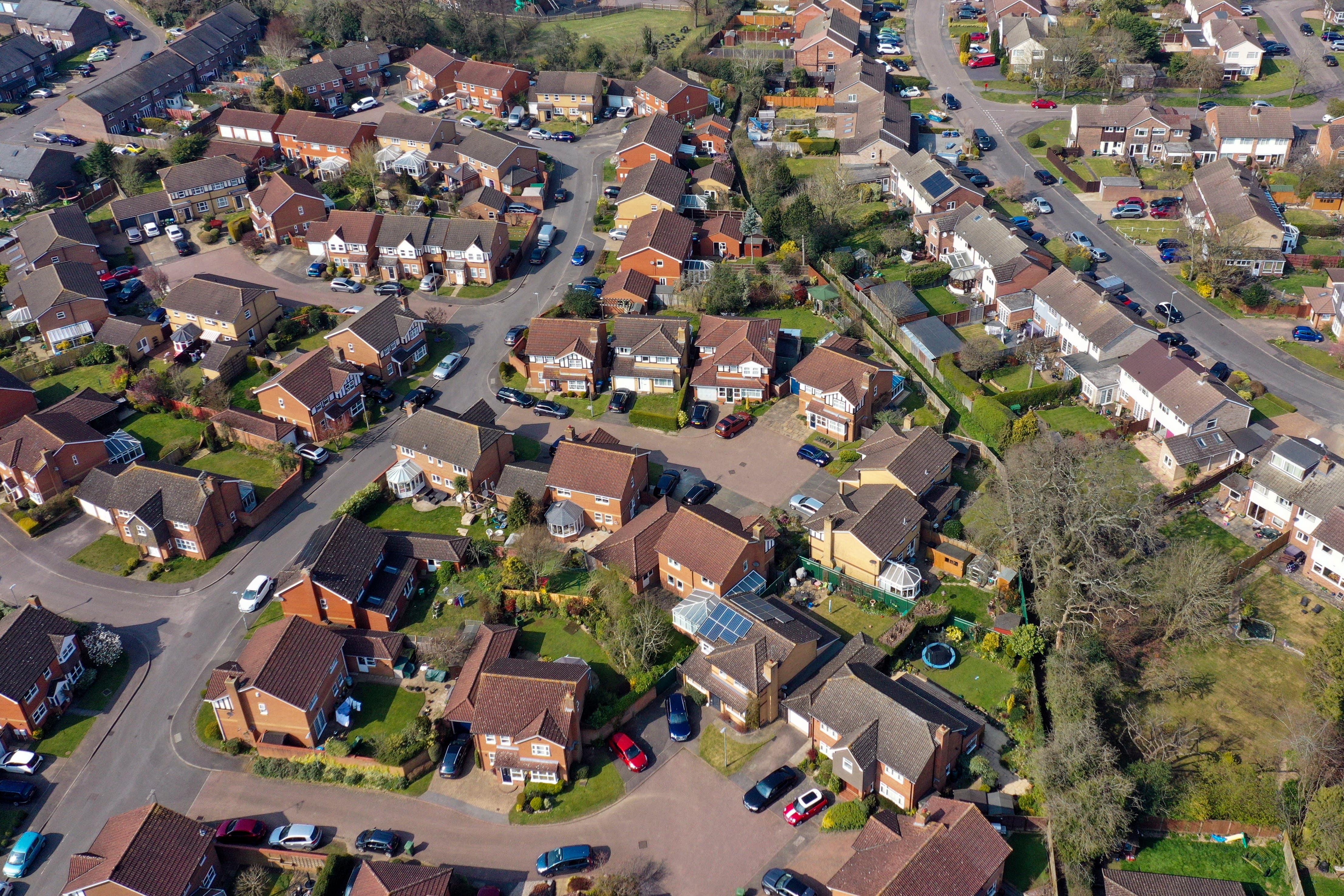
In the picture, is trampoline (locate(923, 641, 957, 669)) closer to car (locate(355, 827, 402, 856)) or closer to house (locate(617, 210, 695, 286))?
car (locate(355, 827, 402, 856))

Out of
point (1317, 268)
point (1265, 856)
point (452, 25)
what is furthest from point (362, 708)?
point (452, 25)

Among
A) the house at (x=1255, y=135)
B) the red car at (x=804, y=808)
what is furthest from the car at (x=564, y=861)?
the house at (x=1255, y=135)

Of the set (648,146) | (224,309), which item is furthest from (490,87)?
(224,309)

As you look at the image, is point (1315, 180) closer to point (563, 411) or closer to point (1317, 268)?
point (1317, 268)

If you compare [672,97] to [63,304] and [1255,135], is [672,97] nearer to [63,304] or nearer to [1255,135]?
[1255,135]

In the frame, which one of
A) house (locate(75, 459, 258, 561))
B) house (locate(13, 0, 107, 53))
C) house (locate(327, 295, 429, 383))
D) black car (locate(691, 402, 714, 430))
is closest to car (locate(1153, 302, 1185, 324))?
black car (locate(691, 402, 714, 430))
